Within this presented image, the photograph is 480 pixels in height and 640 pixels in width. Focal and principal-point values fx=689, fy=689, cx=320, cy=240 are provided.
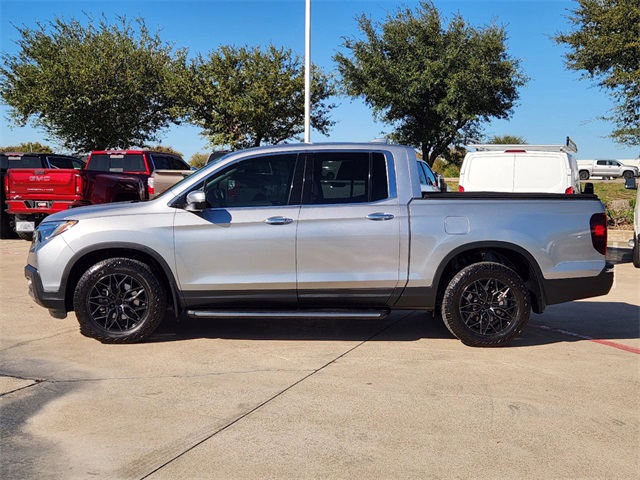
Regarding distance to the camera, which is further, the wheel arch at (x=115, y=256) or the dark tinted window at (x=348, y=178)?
the dark tinted window at (x=348, y=178)

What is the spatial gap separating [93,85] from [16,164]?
1371 centimetres

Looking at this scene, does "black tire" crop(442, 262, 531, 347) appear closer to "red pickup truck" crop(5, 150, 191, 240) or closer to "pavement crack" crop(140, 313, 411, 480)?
"pavement crack" crop(140, 313, 411, 480)

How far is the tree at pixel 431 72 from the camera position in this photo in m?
25.9

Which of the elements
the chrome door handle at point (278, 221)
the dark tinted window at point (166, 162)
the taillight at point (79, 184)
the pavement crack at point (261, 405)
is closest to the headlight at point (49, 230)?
the chrome door handle at point (278, 221)

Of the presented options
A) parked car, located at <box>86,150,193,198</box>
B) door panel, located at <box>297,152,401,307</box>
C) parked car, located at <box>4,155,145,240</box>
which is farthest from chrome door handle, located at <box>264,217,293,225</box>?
parked car, located at <box>86,150,193,198</box>

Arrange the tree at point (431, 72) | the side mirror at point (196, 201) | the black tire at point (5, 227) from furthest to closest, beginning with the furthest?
1. the tree at point (431, 72)
2. the black tire at point (5, 227)
3. the side mirror at point (196, 201)

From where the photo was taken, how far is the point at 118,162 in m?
16.3

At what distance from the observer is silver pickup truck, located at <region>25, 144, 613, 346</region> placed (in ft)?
20.7

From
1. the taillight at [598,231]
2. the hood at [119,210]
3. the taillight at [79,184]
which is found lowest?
the taillight at [598,231]

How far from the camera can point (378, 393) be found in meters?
5.05

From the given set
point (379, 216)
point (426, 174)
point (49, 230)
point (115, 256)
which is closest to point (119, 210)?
point (115, 256)

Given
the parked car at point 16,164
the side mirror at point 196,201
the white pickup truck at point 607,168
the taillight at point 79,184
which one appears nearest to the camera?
the side mirror at point 196,201

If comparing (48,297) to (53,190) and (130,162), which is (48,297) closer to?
(53,190)

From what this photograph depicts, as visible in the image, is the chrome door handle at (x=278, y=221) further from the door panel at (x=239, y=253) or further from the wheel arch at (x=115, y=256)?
the wheel arch at (x=115, y=256)
